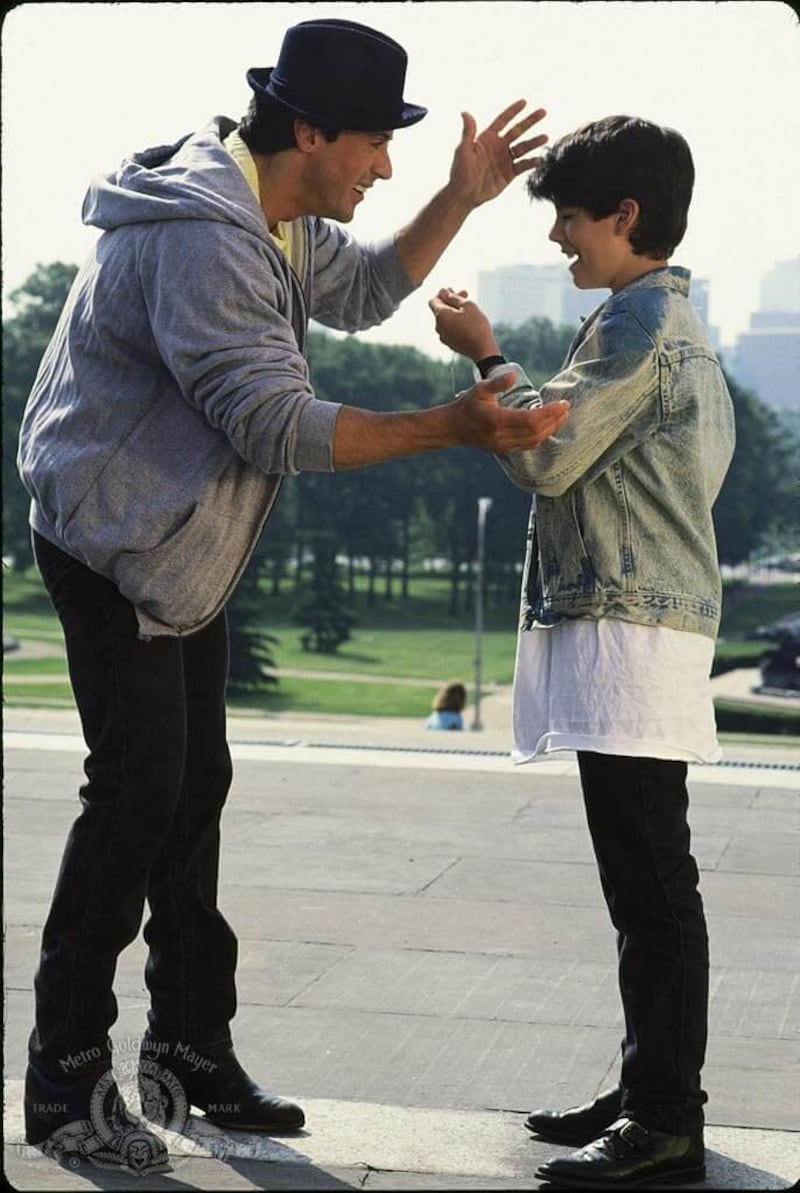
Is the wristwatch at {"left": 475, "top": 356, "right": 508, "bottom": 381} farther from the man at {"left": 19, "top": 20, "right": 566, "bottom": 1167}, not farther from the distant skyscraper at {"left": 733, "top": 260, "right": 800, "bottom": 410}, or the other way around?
the distant skyscraper at {"left": 733, "top": 260, "right": 800, "bottom": 410}

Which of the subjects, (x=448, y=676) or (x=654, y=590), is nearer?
(x=654, y=590)

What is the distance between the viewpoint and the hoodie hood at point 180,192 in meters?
2.81

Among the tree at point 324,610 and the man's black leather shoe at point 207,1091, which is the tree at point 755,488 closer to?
the tree at point 324,610

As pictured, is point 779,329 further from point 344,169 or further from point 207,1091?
point 207,1091

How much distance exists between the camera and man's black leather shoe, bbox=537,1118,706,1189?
9.22 feet

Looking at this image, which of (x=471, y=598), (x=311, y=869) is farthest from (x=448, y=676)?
(x=311, y=869)

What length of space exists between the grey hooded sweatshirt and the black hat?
16 cm

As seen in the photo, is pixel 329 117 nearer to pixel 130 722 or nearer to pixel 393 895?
pixel 130 722

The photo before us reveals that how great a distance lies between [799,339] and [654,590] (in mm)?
1703

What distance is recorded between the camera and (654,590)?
284cm

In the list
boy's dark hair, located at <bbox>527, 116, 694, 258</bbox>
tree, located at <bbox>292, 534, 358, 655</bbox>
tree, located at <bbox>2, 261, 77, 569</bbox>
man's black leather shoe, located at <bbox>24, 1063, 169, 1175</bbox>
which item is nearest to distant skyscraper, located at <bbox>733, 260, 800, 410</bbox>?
boy's dark hair, located at <bbox>527, 116, 694, 258</bbox>

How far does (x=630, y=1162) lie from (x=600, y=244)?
4.82ft

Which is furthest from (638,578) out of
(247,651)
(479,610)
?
(247,651)

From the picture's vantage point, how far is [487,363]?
2920mm
